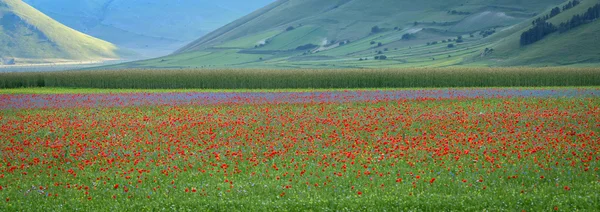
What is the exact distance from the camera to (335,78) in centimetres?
5316

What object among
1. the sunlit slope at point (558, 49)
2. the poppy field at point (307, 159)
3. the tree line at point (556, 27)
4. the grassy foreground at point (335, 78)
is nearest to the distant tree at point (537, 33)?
the tree line at point (556, 27)

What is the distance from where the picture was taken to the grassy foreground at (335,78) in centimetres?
5184

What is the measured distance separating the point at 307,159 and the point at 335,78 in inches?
1400

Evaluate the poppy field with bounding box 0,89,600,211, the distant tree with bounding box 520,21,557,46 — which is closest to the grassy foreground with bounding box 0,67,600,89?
the poppy field with bounding box 0,89,600,211

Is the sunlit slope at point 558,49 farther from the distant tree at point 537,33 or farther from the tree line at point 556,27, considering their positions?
the tree line at point 556,27

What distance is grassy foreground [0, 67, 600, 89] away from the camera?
170 feet

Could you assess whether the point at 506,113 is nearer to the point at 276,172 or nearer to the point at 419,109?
the point at 419,109

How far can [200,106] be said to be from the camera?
3325cm

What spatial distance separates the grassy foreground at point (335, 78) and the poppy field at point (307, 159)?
72.4ft

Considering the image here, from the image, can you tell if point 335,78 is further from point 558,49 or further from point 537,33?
point 537,33

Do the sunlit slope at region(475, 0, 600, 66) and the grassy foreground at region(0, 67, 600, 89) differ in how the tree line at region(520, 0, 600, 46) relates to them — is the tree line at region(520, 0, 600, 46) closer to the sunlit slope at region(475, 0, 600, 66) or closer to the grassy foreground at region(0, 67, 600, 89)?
the sunlit slope at region(475, 0, 600, 66)

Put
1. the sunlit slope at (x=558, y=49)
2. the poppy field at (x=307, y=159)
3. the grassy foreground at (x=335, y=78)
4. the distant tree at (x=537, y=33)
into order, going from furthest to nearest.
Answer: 1. the distant tree at (x=537, y=33)
2. the sunlit slope at (x=558, y=49)
3. the grassy foreground at (x=335, y=78)
4. the poppy field at (x=307, y=159)

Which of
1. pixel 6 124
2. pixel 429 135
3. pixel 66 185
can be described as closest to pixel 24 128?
pixel 6 124

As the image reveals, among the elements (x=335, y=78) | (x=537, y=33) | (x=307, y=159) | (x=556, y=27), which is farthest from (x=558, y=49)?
(x=307, y=159)
